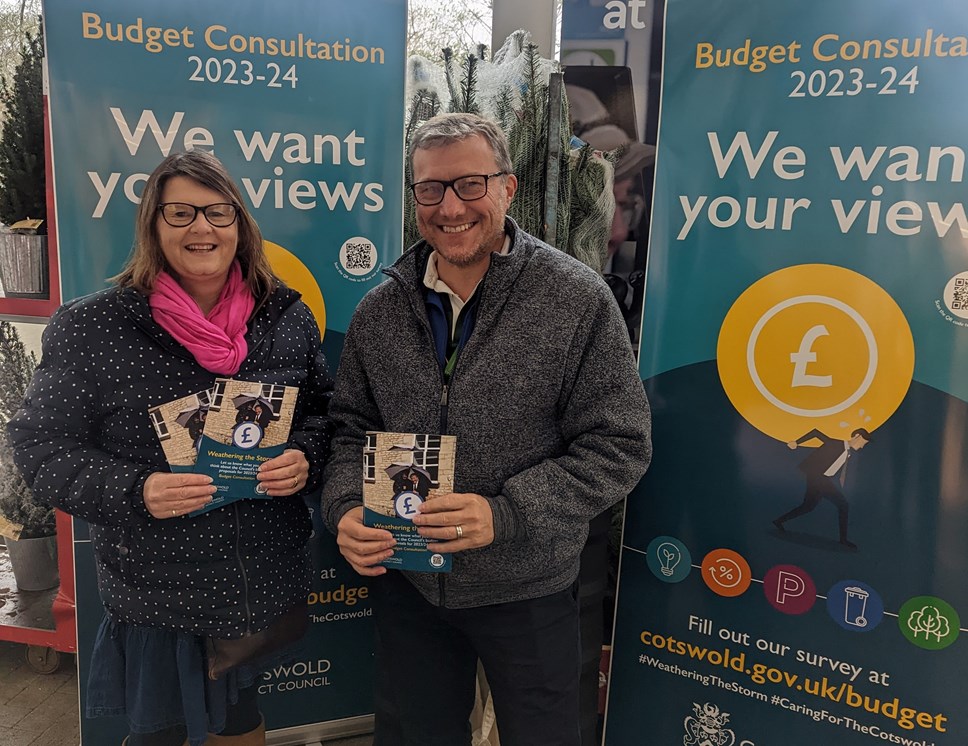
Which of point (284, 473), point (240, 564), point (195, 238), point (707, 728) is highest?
point (195, 238)

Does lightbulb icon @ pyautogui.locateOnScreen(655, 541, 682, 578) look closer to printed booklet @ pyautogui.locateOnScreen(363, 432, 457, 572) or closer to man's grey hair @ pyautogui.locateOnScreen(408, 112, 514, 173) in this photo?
printed booklet @ pyautogui.locateOnScreen(363, 432, 457, 572)

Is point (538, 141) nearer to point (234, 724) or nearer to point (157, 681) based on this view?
point (157, 681)

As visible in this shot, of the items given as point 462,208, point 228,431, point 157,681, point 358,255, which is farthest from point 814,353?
point 157,681

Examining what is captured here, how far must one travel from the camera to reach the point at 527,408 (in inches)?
61.1

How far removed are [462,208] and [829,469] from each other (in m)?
1.17

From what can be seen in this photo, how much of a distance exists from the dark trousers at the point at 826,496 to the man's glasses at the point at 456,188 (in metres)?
1.15

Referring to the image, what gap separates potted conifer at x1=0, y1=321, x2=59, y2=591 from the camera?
2.81 meters

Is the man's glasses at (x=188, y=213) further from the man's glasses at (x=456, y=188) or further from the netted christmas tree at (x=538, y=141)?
the netted christmas tree at (x=538, y=141)

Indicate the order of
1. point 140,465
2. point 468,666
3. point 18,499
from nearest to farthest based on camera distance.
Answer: point 140,465 < point 468,666 < point 18,499

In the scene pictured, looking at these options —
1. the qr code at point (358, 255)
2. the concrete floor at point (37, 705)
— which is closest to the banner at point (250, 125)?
the qr code at point (358, 255)

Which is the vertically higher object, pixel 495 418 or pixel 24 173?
pixel 24 173

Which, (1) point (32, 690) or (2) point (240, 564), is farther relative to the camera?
(1) point (32, 690)

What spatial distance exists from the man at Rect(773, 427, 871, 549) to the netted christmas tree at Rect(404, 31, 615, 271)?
0.78 m

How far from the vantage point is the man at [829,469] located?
6.05ft
